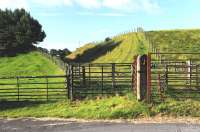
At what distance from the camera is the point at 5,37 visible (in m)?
100

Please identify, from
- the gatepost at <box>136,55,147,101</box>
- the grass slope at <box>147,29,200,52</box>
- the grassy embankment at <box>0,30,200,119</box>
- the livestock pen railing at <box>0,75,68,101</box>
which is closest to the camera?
the grassy embankment at <box>0,30,200,119</box>

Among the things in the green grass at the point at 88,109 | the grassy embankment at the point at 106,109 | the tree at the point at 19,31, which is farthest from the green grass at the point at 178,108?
the tree at the point at 19,31

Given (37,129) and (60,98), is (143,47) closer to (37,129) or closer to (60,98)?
(60,98)

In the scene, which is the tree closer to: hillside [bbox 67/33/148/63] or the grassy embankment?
hillside [bbox 67/33/148/63]

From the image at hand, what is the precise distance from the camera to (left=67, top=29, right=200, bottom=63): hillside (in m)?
77.2

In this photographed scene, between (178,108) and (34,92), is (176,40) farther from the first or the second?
(178,108)

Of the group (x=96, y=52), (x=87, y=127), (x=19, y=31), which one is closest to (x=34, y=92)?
(x=87, y=127)

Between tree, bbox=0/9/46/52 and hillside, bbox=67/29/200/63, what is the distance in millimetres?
10060

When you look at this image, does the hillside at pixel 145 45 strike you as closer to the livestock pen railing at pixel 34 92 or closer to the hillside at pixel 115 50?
the hillside at pixel 115 50

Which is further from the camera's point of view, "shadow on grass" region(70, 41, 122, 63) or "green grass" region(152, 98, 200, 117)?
"shadow on grass" region(70, 41, 122, 63)

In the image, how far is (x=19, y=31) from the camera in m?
100

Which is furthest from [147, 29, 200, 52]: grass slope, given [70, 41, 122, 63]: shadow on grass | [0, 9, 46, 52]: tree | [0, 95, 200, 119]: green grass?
[0, 95, 200, 119]: green grass

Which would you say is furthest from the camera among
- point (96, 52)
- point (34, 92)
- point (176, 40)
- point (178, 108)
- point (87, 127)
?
point (96, 52)

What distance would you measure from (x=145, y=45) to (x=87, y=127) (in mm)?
60157
